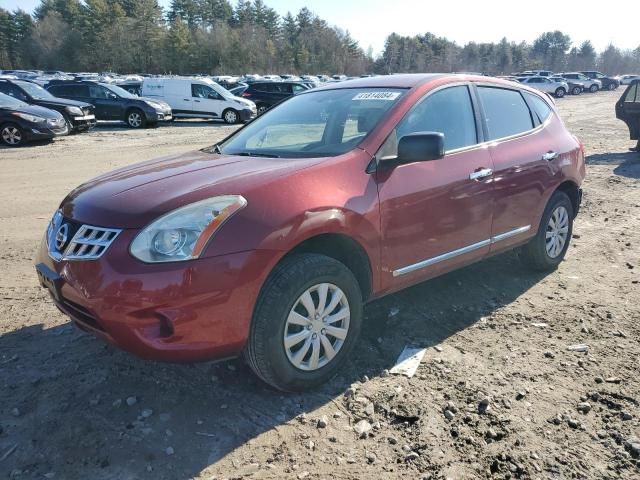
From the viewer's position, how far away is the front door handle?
12.7ft

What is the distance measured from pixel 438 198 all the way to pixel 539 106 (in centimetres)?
212

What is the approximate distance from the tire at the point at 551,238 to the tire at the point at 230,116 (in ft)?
62.7

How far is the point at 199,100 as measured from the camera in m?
22.7

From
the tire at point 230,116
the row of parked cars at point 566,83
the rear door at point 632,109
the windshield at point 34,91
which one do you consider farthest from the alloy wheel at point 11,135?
the row of parked cars at point 566,83

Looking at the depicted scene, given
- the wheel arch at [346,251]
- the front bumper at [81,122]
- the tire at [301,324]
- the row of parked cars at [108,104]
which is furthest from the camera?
the front bumper at [81,122]

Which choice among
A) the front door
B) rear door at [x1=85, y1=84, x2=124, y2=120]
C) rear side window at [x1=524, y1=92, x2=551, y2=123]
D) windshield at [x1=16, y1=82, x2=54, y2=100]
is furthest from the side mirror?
rear door at [x1=85, y1=84, x2=124, y2=120]

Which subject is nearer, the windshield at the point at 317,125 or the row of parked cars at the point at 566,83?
the windshield at the point at 317,125

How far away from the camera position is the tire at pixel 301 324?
9.16 feet

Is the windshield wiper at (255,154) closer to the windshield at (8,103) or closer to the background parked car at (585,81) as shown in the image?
the windshield at (8,103)

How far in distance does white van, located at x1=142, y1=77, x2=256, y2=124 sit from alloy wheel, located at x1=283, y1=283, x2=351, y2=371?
2022cm

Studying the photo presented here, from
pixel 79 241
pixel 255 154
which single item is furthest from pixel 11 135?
pixel 79 241

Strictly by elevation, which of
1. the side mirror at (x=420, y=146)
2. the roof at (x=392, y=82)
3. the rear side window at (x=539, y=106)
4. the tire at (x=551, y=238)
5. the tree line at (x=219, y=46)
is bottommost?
the tire at (x=551, y=238)

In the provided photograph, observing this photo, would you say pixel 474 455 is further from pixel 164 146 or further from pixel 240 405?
pixel 164 146

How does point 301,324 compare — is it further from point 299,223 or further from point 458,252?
point 458,252
